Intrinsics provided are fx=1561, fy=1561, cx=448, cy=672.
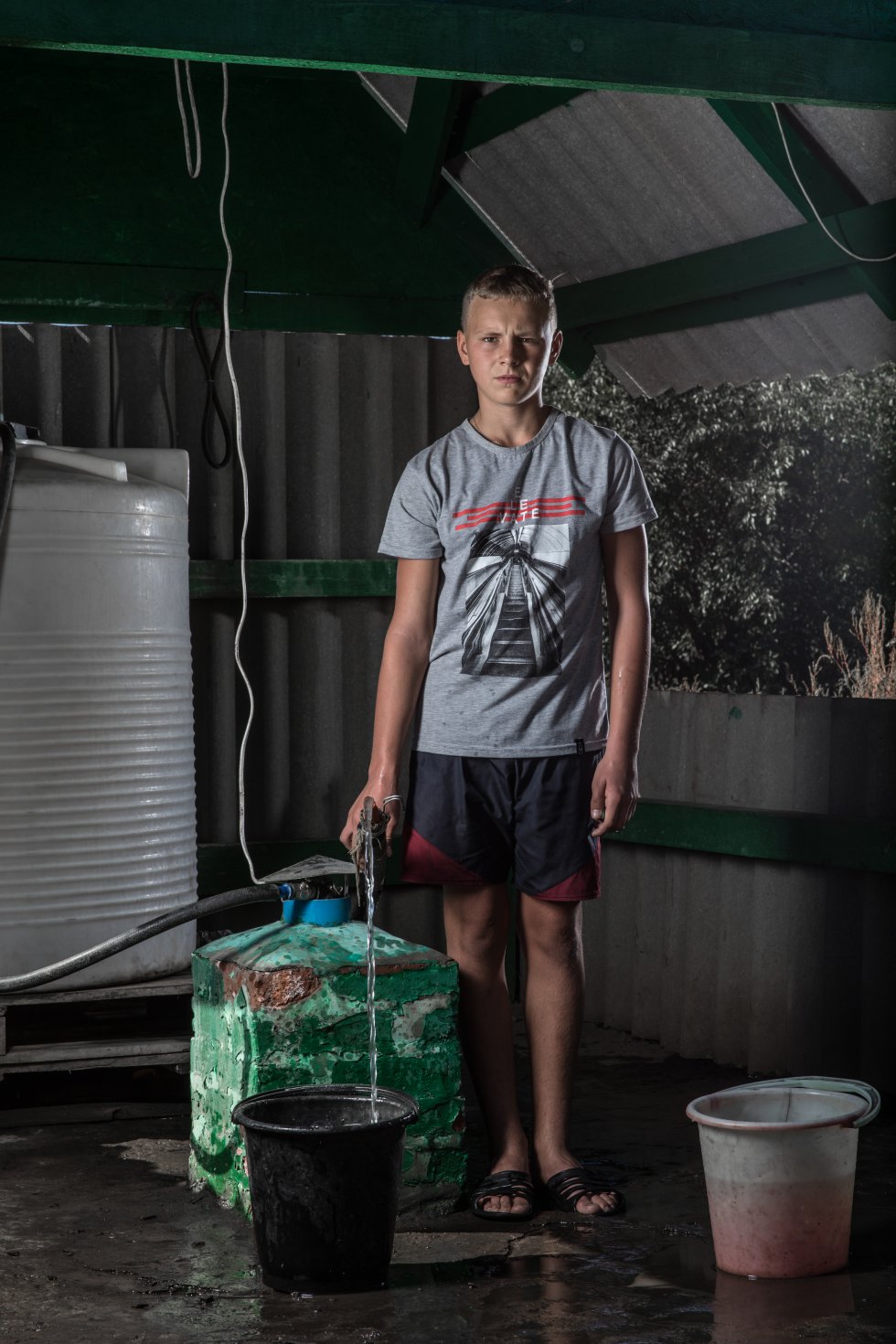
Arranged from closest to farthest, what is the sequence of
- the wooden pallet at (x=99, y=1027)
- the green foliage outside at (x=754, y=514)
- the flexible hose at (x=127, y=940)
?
the flexible hose at (x=127, y=940) → the wooden pallet at (x=99, y=1027) → the green foliage outside at (x=754, y=514)

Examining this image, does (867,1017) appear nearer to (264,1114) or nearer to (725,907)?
(725,907)

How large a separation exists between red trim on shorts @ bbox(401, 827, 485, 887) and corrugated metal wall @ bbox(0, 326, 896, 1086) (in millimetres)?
1587

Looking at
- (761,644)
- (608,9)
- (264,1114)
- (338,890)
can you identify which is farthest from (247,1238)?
(761,644)

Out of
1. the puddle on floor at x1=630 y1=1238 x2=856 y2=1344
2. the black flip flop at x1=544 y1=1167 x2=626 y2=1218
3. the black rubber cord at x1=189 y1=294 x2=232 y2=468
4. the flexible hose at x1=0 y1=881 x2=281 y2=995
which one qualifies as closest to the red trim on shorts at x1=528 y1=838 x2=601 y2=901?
the black flip flop at x1=544 y1=1167 x2=626 y2=1218

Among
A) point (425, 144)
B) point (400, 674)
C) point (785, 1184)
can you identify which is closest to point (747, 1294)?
point (785, 1184)

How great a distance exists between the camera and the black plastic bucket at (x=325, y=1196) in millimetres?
3037

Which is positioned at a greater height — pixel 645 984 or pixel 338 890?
pixel 338 890

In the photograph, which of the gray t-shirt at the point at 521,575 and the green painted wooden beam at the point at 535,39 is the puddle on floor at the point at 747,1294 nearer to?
the gray t-shirt at the point at 521,575

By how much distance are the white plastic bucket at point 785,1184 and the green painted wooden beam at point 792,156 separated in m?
2.94

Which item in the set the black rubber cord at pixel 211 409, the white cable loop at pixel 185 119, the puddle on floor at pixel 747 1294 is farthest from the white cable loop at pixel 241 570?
the puddle on floor at pixel 747 1294

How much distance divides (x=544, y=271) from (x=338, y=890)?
328cm

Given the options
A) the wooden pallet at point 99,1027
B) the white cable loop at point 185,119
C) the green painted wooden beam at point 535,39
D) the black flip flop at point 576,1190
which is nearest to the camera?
the green painted wooden beam at point 535,39

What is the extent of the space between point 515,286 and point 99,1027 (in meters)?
2.56

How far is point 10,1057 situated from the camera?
4.27 metres
